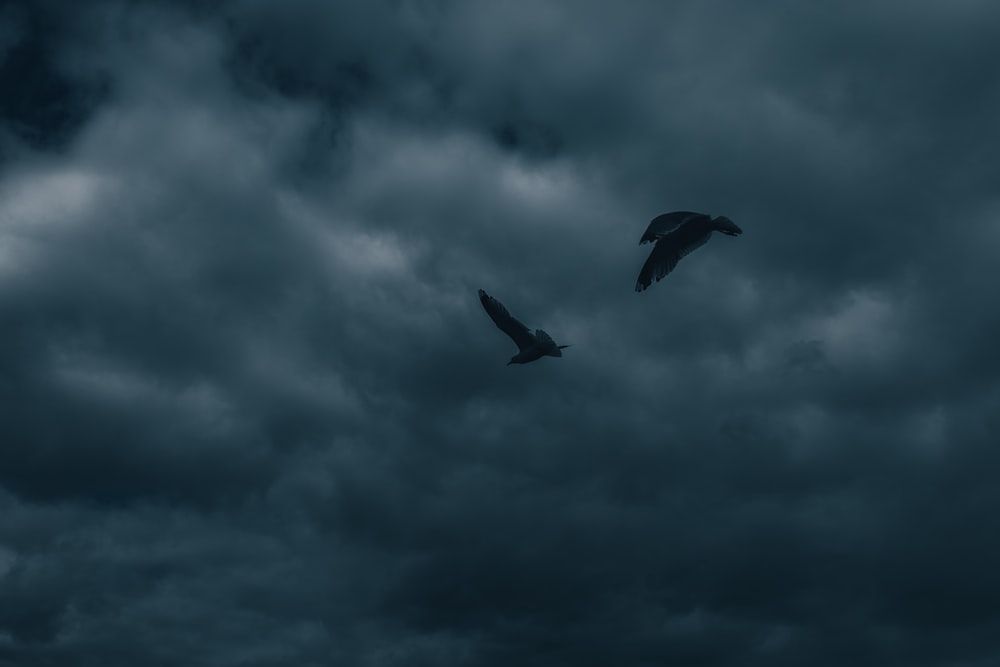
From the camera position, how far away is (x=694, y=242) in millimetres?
46688

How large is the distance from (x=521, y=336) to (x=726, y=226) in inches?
801

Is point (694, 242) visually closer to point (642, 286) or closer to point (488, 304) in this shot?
point (642, 286)

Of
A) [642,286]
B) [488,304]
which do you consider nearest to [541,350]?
[488,304]

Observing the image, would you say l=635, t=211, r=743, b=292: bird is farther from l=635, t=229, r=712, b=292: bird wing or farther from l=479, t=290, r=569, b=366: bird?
l=479, t=290, r=569, b=366: bird

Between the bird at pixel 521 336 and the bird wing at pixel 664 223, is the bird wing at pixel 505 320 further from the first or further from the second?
the bird wing at pixel 664 223

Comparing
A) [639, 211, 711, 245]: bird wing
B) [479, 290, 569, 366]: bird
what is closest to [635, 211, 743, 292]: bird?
[639, 211, 711, 245]: bird wing

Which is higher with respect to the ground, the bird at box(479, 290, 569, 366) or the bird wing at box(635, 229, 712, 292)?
the bird at box(479, 290, 569, 366)

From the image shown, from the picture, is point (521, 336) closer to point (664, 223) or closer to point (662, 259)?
point (662, 259)

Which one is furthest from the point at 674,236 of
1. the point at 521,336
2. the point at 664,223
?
the point at 521,336

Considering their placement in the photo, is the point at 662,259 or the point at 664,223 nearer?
the point at 664,223

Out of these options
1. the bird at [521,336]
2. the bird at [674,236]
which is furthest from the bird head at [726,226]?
the bird at [521,336]

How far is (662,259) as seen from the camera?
47500 millimetres

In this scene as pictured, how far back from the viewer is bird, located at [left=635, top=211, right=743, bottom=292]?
145 ft

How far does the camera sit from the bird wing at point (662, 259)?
4681 centimetres
